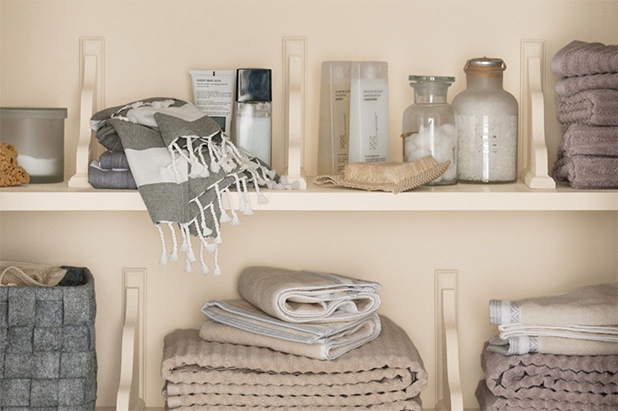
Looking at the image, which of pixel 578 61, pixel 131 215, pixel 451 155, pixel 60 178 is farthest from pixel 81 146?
pixel 578 61

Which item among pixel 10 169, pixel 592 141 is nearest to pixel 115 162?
pixel 10 169

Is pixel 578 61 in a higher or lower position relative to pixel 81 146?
higher

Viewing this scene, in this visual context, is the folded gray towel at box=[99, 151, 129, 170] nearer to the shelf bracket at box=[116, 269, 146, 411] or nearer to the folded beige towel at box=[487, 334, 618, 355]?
the shelf bracket at box=[116, 269, 146, 411]

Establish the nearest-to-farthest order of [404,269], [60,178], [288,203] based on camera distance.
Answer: [288,203], [60,178], [404,269]

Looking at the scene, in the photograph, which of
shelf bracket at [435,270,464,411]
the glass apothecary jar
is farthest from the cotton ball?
shelf bracket at [435,270,464,411]

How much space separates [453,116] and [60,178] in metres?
0.56

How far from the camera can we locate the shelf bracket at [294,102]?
1181 mm

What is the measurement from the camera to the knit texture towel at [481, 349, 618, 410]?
1192 mm

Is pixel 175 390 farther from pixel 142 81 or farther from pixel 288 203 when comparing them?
pixel 142 81

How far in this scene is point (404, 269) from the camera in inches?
53.9

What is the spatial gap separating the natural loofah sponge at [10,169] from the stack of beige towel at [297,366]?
314 millimetres

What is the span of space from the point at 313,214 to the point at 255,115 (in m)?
0.20

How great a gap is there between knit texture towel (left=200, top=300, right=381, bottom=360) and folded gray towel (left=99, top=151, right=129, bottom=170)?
25 centimetres

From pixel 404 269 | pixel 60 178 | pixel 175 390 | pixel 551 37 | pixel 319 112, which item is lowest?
pixel 175 390
